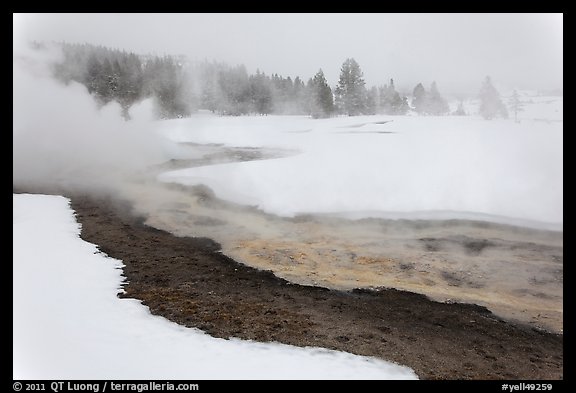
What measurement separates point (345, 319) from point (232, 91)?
6805 centimetres

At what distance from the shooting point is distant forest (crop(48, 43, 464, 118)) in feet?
173

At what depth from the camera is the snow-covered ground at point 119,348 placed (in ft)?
18.8

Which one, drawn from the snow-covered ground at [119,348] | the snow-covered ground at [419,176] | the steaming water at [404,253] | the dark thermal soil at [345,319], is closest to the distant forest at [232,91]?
the snow-covered ground at [419,176]

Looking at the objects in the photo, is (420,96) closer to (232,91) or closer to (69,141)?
(232,91)

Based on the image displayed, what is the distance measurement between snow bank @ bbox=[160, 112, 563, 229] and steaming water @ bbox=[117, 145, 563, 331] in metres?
1.02

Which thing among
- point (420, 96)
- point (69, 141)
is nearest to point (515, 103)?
point (420, 96)

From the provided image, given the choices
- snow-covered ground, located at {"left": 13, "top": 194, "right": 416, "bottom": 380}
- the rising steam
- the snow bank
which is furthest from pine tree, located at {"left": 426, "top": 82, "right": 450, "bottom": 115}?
snow-covered ground, located at {"left": 13, "top": 194, "right": 416, "bottom": 380}

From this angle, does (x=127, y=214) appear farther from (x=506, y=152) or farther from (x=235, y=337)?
(x=506, y=152)

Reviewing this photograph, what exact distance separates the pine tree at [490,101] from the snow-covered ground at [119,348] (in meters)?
41.7

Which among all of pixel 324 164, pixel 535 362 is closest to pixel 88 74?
pixel 324 164

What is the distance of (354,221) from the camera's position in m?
12.8

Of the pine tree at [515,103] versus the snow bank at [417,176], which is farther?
the pine tree at [515,103]

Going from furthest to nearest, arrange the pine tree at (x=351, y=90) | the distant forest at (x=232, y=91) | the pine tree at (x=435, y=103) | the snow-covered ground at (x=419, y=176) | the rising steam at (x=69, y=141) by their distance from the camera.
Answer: the pine tree at (x=435, y=103) → the distant forest at (x=232, y=91) → the pine tree at (x=351, y=90) → the rising steam at (x=69, y=141) → the snow-covered ground at (x=419, y=176)

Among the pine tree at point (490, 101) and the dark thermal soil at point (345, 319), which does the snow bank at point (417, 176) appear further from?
the pine tree at point (490, 101)
